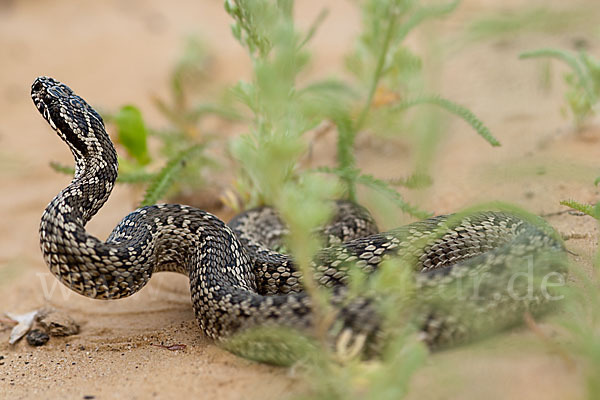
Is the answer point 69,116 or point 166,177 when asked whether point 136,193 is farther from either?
point 69,116

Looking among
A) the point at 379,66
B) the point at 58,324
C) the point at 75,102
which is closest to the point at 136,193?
the point at 75,102

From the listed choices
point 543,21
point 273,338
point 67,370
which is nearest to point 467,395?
point 273,338

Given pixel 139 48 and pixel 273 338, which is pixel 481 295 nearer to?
pixel 273 338

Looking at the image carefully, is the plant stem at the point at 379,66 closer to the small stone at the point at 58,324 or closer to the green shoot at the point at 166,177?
the green shoot at the point at 166,177

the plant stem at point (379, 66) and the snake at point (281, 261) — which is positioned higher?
the plant stem at point (379, 66)

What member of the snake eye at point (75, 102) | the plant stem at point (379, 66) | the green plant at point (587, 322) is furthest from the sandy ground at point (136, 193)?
the snake eye at point (75, 102)

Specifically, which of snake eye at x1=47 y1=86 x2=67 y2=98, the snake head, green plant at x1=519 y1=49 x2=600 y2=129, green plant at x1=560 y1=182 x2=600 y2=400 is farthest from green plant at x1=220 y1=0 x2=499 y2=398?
snake eye at x1=47 y1=86 x2=67 y2=98
